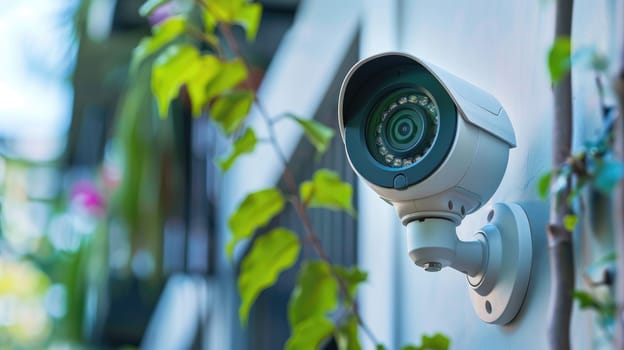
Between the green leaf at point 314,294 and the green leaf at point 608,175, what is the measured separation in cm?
79

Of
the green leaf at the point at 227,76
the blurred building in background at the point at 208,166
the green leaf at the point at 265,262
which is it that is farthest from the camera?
the green leaf at the point at 227,76

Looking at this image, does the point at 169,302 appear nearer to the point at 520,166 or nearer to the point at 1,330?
the point at 1,330

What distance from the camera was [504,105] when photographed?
1.25 metres

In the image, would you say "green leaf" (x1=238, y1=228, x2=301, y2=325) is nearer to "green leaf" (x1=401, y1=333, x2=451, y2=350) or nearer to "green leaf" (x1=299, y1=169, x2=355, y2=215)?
"green leaf" (x1=299, y1=169, x2=355, y2=215)

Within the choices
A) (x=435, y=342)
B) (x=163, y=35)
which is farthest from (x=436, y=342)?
(x=163, y=35)

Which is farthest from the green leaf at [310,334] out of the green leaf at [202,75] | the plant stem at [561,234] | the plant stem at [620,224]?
the plant stem at [620,224]

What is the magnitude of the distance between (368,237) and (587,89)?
3.87 ft

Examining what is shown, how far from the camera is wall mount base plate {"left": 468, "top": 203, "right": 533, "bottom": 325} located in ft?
3.61

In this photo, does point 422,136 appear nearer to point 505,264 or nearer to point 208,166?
point 505,264

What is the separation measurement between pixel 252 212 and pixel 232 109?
0.17m

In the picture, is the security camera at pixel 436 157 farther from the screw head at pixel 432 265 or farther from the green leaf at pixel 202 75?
the green leaf at pixel 202 75

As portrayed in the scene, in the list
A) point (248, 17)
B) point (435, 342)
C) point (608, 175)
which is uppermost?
point (248, 17)

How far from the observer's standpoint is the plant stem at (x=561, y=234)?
84 cm

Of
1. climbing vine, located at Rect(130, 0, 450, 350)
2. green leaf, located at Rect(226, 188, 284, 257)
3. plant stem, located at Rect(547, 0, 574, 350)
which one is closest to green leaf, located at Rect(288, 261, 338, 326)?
climbing vine, located at Rect(130, 0, 450, 350)
